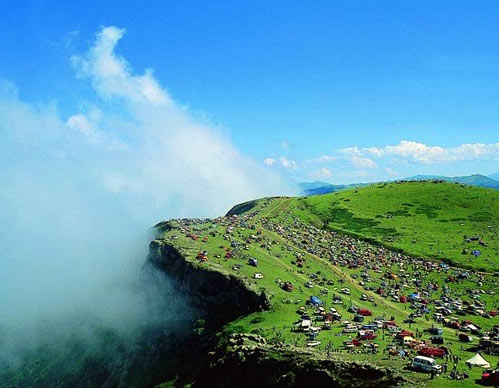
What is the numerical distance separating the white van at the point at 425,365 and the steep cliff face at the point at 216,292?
151 ft

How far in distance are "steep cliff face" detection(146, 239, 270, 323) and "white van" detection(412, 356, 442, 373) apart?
151 feet

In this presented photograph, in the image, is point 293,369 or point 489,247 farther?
point 489,247

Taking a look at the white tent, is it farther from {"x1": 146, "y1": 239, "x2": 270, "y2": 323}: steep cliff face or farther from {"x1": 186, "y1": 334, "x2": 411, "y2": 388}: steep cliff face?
{"x1": 146, "y1": 239, "x2": 270, "y2": 323}: steep cliff face

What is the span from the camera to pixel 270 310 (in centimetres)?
10462

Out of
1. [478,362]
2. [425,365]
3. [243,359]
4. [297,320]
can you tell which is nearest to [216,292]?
[297,320]

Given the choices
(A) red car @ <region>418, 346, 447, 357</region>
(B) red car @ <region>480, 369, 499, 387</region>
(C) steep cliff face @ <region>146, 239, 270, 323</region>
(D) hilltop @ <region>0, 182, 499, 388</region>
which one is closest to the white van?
(D) hilltop @ <region>0, 182, 499, 388</region>

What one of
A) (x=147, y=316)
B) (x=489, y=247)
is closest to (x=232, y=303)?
(x=147, y=316)

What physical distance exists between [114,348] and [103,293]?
47261 millimetres

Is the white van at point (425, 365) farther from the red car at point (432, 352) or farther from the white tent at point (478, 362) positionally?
the red car at point (432, 352)

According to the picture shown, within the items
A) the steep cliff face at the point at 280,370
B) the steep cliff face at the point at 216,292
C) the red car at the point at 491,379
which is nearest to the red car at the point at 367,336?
the steep cliff face at the point at 280,370

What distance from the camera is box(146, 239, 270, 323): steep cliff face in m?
112

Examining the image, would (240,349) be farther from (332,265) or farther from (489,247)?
(489,247)

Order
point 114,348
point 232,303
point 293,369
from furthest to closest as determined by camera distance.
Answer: point 114,348 → point 232,303 → point 293,369

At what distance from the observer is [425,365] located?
6412 cm
